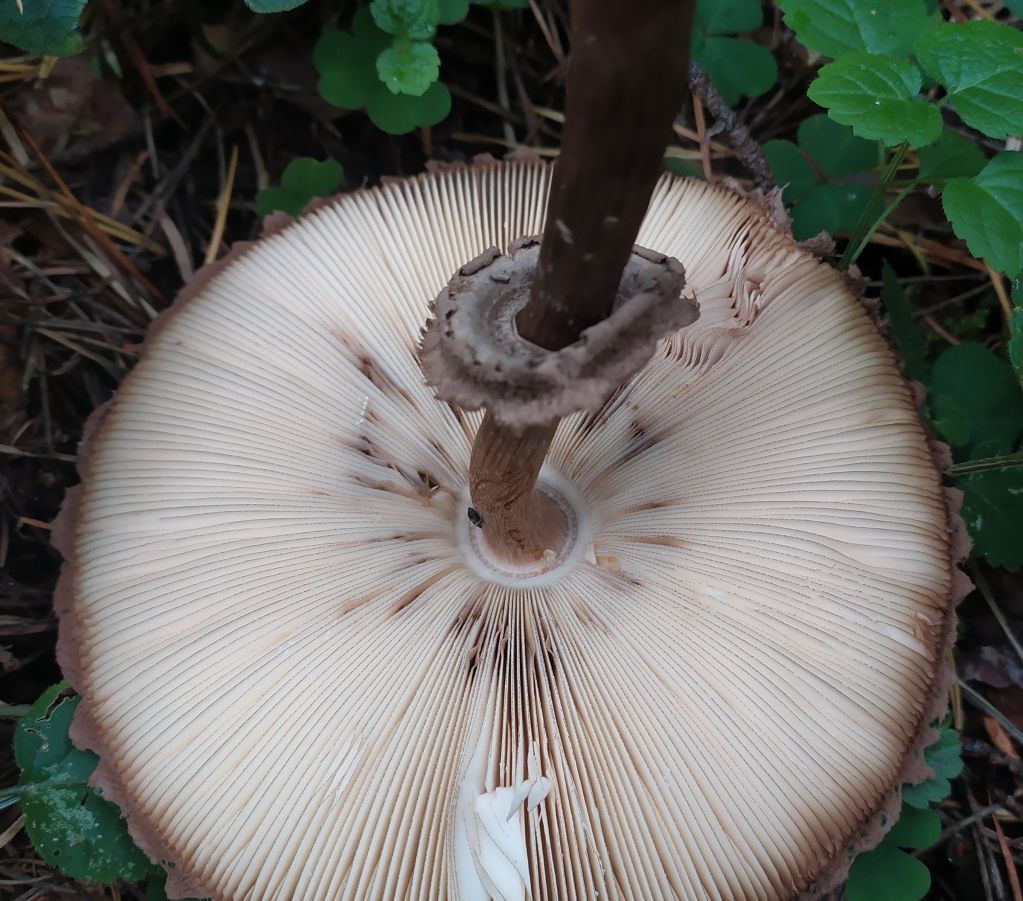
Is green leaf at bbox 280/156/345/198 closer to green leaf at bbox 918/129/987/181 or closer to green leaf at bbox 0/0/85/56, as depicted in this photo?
green leaf at bbox 0/0/85/56

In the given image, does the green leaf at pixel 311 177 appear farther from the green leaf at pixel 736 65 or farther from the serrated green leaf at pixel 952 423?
the serrated green leaf at pixel 952 423

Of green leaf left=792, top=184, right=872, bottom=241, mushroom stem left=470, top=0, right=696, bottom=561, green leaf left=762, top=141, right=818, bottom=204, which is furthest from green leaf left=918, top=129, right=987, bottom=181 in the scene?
mushroom stem left=470, top=0, right=696, bottom=561

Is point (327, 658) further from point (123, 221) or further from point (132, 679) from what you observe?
point (123, 221)

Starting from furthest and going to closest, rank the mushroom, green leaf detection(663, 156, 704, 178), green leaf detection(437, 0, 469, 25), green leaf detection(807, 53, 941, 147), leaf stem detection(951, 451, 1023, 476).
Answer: green leaf detection(663, 156, 704, 178) → green leaf detection(437, 0, 469, 25) → leaf stem detection(951, 451, 1023, 476) → green leaf detection(807, 53, 941, 147) → the mushroom

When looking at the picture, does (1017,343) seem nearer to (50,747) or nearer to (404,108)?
(404,108)

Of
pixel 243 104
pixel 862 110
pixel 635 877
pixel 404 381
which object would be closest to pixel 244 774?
pixel 635 877

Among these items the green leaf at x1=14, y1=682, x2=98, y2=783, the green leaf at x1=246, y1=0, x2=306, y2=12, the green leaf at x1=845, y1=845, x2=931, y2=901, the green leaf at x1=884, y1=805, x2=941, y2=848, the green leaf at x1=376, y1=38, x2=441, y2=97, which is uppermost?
the green leaf at x1=246, y1=0, x2=306, y2=12

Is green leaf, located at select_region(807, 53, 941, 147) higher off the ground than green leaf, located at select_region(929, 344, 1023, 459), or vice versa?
green leaf, located at select_region(807, 53, 941, 147)
